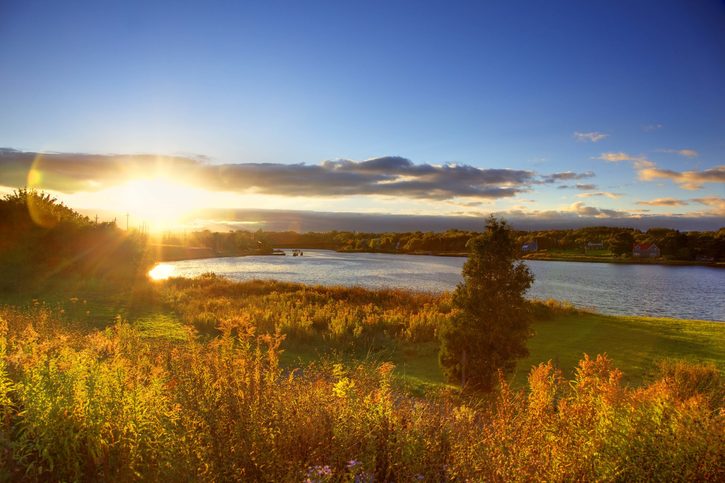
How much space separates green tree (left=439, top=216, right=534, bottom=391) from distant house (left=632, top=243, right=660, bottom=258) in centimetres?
8608

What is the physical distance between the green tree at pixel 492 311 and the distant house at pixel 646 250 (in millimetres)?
86078

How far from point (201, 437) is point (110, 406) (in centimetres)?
145

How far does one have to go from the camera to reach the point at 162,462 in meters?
3.89

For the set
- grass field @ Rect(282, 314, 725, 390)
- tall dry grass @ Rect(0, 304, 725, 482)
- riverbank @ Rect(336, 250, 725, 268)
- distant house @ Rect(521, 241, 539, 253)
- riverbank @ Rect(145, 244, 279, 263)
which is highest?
distant house @ Rect(521, 241, 539, 253)

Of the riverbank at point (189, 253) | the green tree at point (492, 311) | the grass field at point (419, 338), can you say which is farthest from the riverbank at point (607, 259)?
the green tree at point (492, 311)

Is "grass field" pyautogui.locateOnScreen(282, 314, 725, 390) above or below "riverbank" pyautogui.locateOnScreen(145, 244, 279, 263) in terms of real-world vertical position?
above

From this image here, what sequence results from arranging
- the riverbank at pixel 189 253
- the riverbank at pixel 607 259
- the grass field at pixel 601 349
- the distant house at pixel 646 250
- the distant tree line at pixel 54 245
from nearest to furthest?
the grass field at pixel 601 349 < the distant tree line at pixel 54 245 < the riverbank at pixel 607 259 < the riverbank at pixel 189 253 < the distant house at pixel 646 250

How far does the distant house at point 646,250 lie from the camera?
80.2m

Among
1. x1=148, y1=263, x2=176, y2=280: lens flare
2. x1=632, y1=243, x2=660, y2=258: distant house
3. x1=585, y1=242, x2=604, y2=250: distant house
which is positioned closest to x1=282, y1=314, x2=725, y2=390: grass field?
x1=148, y1=263, x2=176, y2=280: lens flare

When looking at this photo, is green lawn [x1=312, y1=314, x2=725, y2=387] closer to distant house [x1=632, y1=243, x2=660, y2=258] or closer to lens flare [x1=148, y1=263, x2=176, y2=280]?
lens flare [x1=148, y1=263, x2=176, y2=280]

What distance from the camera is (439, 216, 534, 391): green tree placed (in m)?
9.24

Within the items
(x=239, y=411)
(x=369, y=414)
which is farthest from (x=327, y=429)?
(x=239, y=411)

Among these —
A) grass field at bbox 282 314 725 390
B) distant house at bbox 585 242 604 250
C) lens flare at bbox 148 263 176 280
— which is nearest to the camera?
grass field at bbox 282 314 725 390

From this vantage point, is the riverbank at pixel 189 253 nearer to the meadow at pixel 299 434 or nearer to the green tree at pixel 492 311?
the green tree at pixel 492 311
